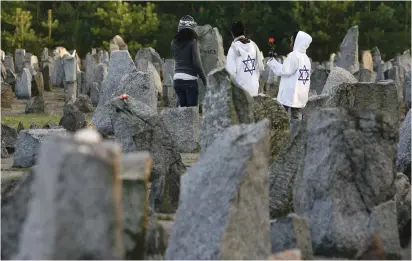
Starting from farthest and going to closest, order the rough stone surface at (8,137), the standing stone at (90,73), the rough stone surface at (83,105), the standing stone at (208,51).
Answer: the standing stone at (90,73) < the standing stone at (208,51) < the rough stone surface at (83,105) < the rough stone surface at (8,137)

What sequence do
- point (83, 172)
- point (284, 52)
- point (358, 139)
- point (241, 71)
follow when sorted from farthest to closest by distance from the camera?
point (284, 52) → point (241, 71) → point (358, 139) → point (83, 172)

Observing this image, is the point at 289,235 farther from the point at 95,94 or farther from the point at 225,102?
the point at 95,94

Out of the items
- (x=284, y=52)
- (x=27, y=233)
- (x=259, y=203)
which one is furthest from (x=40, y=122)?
(x=284, y=52)

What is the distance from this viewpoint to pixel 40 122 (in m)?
16.8

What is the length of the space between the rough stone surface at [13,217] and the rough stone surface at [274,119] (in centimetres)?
441

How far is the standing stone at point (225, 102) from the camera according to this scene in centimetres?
891

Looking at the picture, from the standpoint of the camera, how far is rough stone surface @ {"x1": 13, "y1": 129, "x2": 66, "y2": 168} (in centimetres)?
1125

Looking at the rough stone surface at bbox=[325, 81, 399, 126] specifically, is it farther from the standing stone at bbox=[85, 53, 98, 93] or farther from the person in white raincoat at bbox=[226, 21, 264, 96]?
the standing stone at bbox=[85, 53, 98, 93]

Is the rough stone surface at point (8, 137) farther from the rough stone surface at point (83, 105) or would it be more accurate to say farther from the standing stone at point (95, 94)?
the standing stone at point (95, 94)

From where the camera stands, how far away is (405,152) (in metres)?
10.8

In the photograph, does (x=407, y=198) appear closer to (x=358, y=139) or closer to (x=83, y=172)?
(x=358, y=139)

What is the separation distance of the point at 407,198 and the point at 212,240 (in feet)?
8.63

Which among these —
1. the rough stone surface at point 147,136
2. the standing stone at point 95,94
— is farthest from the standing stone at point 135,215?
the standing stone at point 95,94

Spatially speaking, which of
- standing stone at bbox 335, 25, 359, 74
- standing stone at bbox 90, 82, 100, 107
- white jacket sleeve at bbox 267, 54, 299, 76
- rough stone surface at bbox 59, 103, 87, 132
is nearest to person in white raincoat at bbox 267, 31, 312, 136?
white jacket sleeve at bbox 267, 54, 299, 76
